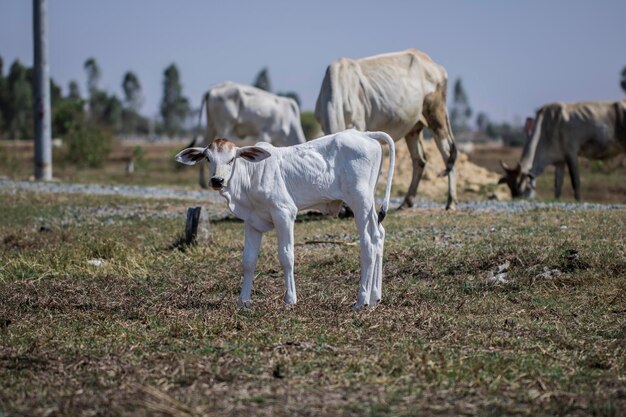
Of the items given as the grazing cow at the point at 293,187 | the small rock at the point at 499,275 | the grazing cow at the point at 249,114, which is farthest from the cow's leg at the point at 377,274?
the grazing cow at the point at 249,114

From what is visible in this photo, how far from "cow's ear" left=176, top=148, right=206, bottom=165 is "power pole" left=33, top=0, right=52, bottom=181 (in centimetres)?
1692

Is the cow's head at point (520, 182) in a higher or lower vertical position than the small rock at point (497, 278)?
lower

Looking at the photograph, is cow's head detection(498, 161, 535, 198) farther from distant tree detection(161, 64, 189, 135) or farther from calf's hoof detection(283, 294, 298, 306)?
distant tree detection(161, 64, 189, 135)

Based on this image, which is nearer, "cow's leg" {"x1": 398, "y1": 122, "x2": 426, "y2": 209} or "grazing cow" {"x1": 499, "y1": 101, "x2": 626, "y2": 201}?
"cow's leg" {"x1": 398, "y1": 122, "x2": 426, "y2": 209}

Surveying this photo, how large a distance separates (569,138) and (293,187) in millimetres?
15342

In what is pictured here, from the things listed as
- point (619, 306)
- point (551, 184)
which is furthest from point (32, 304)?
point (551, 184)

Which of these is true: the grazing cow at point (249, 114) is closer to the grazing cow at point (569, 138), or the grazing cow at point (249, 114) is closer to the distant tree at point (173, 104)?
the grazing cow at point (569, 138)

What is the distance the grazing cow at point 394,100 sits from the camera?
1441 centimetres

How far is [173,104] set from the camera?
122m

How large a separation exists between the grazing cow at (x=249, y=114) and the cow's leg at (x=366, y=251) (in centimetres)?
1480

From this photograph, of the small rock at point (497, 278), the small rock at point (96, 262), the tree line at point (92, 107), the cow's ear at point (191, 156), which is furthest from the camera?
the tree line at point (92, 107)

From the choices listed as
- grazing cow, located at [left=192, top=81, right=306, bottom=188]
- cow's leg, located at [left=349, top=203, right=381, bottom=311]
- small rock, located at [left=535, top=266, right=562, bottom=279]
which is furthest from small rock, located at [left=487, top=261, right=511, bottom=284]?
grazing cow, located at [left=192, top=81, right=306, bottom=188]

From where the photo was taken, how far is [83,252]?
11312 mm

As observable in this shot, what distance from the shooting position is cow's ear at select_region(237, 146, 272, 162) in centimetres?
826
